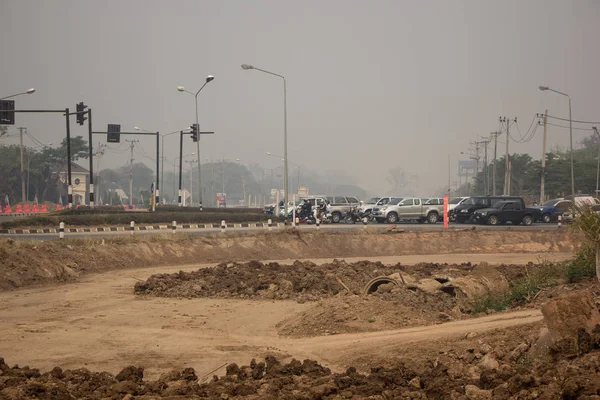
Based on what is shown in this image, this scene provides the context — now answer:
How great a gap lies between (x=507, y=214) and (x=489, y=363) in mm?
40911

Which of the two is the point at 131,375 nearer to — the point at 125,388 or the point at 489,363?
the point at 125,388

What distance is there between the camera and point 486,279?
803 inches

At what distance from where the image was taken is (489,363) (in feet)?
34.0

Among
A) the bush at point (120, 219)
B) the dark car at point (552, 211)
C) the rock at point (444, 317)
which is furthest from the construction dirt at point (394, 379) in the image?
the dark car at point (552, 211)

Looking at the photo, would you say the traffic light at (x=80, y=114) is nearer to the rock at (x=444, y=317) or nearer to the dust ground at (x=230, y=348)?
the dust ground at (x=230, y=348)

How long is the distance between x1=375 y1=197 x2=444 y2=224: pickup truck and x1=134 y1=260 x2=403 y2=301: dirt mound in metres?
28.2

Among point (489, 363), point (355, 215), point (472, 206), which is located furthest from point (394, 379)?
point (355, 215)

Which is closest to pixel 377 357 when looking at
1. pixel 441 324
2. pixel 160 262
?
pixel 441 324

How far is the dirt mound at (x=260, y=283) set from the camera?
2134 cm

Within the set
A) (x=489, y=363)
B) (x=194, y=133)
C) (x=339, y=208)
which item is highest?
(x=194, y=133)

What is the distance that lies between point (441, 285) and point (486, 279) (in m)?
2.11

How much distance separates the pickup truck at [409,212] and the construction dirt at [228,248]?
Answer: 11.8m

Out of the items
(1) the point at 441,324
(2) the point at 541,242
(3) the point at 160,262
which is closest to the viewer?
(1) the point at 441,324

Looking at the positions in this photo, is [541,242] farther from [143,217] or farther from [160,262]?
[143,217]
